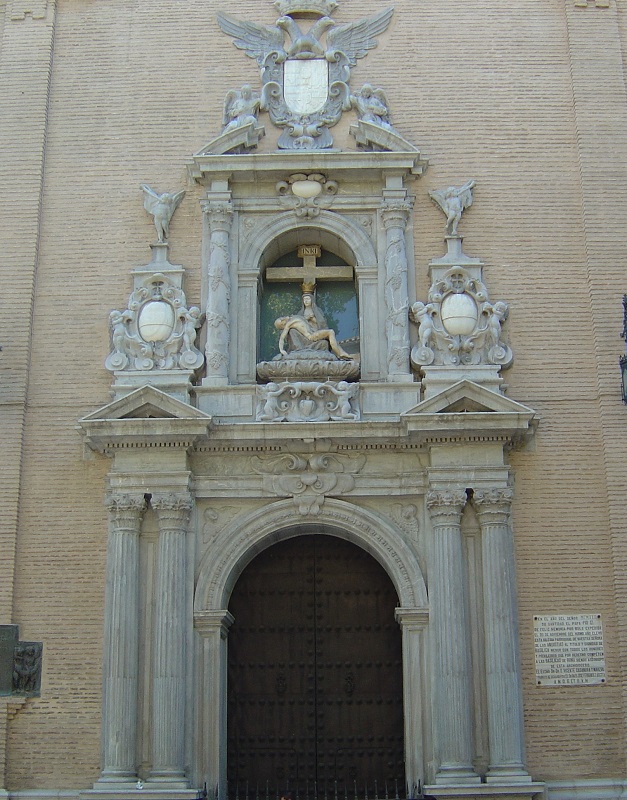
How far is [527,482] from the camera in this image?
41.7 feet

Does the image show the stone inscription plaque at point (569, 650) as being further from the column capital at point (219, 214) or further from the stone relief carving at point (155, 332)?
the column capital at point (219, 214)

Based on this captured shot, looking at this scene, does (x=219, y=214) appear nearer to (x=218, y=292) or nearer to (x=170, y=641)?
(x=218, y=292)

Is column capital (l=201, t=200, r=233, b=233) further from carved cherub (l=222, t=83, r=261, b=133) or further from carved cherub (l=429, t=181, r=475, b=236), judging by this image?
carved cherub (l=429, t=181, r=475, b=236)

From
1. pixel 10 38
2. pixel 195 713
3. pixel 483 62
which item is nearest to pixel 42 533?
pixel 195 713

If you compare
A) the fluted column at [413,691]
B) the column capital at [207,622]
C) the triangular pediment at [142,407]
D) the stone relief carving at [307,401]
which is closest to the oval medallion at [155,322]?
the triangular pediment at [142,407]

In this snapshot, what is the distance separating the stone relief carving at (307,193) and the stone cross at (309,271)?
0.48 meters

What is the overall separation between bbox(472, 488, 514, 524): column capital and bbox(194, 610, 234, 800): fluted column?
2.72m

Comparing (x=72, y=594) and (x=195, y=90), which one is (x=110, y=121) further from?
(x=72, y=594)

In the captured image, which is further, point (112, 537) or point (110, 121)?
point (110, 121)

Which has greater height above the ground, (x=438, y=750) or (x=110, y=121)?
(x=110, y=121)

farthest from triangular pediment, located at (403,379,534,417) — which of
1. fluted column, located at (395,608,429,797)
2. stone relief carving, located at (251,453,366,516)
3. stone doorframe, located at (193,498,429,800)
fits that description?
fluted column, located at (395,608,429,797)

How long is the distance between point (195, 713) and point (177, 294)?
4359mm

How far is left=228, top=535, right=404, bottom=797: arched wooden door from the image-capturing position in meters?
12.5

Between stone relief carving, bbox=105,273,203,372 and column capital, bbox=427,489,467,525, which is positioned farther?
stone relief carving, bbox=105,273,203,372
